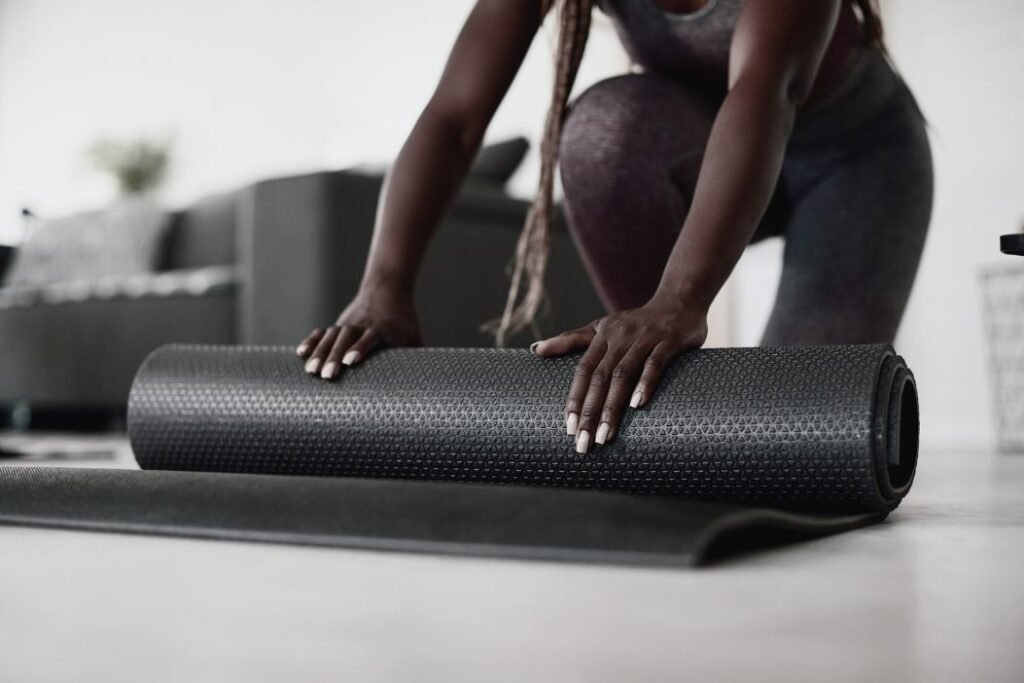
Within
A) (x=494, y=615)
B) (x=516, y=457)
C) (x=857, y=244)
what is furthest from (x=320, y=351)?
(x=857, y=244)

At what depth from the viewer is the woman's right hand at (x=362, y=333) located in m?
1.15

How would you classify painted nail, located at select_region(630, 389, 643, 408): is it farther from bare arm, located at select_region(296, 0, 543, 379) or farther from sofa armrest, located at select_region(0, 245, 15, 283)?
sofa armrest, located at select_region(0, 245, 15, 283)

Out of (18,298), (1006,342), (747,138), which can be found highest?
(747,138)

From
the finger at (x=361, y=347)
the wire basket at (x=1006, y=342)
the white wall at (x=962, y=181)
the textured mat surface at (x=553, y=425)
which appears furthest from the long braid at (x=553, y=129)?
the white wall at (x=962, y=181)

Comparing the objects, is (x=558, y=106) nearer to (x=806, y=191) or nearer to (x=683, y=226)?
(x=806, y=191)

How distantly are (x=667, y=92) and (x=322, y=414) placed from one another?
0.80 meters

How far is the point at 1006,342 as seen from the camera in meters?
3.41

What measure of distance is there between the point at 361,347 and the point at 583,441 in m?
0.30

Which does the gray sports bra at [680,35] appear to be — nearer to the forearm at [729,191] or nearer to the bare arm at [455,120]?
the bare arm at [455,120]

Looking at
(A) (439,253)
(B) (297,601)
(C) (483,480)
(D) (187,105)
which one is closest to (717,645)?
(B) (297,601)

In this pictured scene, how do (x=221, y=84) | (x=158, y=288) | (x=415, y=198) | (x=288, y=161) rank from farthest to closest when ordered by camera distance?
(x=221, y=84)
(x=288, y=161)
(x=158, y=288)
(x=415, y=198)

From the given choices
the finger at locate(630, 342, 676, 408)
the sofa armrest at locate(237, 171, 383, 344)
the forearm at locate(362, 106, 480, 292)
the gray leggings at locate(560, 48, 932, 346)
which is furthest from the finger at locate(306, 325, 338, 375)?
the sofa armrest at locate(237, 171, 383, 344)

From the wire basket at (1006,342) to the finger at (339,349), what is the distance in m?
2.58

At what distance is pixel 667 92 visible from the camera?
164cm
